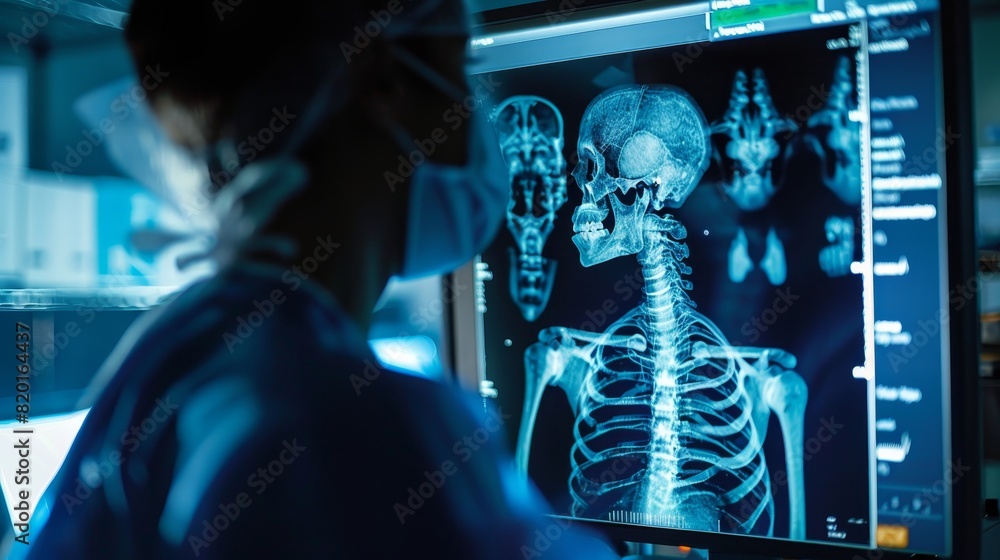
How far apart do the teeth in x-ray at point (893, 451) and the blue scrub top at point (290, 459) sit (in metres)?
0.29

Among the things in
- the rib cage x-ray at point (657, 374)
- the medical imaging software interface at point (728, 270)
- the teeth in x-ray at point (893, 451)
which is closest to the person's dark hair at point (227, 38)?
the medical imaging software interface at point (728, 270)

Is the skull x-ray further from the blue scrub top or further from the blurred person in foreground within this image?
the blue scrub top

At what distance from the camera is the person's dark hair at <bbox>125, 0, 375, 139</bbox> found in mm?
811

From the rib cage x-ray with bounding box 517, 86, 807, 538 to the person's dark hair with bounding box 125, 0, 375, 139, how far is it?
0.32 meters

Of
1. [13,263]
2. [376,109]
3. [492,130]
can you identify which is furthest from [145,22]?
[13,263]

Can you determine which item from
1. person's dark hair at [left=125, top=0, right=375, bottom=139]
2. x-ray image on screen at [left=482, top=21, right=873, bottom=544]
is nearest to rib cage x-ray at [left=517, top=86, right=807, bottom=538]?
x-ray image on screen at [left=482, top=21, right=873, bottom=544]

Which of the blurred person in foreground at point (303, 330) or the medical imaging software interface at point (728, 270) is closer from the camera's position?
the medical imaging software interface at point (728, 270)

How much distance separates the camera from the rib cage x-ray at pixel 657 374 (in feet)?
2.13

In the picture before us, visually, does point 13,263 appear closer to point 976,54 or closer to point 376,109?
point 376,109

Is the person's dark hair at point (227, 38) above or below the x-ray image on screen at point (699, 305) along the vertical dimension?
above

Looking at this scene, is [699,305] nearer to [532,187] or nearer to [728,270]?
[728,270]

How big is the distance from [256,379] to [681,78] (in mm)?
502

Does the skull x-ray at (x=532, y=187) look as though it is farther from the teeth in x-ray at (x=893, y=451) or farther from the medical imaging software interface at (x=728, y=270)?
the teeth in x-ray at (x=893, y=451)

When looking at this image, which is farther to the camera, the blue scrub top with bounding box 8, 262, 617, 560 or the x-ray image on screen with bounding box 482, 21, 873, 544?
the blue scrub top with bounding box 8, 262, 617, 560
